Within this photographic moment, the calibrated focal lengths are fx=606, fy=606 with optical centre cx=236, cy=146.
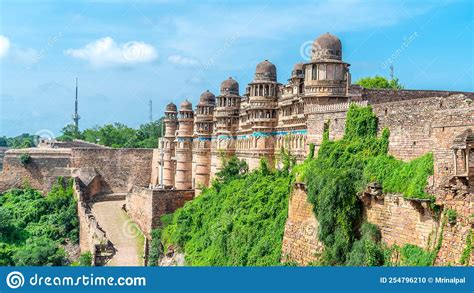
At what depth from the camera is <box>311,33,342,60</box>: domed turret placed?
2250 cm

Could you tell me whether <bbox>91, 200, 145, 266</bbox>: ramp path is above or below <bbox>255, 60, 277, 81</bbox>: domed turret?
below

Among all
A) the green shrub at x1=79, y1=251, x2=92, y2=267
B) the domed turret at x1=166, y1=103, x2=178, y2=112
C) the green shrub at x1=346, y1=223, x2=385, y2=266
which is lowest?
the green shrub at x1=79, y1=251, x2=92, y2=267

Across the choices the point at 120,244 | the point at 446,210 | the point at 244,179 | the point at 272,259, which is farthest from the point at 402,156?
the point at 120,244

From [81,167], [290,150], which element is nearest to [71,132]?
[81,167]

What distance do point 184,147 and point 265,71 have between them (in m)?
11.6

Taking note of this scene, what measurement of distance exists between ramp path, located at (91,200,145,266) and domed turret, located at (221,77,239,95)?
948cm

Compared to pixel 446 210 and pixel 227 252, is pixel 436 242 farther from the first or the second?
pixel 227 252

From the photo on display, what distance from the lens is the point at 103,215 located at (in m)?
37.1

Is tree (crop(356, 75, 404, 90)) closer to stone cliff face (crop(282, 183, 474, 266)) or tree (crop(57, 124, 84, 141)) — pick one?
stone cliff face (crop(282, 183, 474, 266))

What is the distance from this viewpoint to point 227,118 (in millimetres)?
35344

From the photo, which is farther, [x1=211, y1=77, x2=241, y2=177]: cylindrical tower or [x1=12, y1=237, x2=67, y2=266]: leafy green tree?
[x1=211, y1=77, x2=241, y2=177]: cylindrical tower

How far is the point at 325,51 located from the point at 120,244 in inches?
619

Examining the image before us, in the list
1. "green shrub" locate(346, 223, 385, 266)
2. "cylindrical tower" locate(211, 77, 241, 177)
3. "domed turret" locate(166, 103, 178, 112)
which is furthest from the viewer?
"domed turret" locate(166, 103, 178, 112)

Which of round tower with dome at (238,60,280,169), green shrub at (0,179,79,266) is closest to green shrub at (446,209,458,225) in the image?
round tower with dome at (238,60,280,169)
